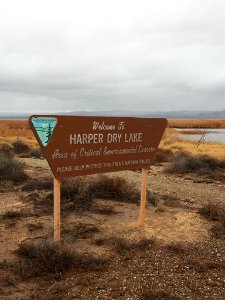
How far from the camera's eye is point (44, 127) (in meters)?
5.15

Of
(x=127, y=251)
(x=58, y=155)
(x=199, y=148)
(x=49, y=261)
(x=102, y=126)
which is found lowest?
(x=199, y=148)

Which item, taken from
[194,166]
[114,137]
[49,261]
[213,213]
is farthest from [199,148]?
[49,261]

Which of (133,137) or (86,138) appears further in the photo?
(133,137)

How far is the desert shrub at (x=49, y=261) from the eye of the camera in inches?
190

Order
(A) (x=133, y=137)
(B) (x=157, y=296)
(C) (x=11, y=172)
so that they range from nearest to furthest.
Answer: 1. (B) (x=157, y=296)
2. (A) (x=133, y=137)
3. (C) (x=11, y=172)

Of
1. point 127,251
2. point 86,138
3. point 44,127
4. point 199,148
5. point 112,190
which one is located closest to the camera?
point 44,127

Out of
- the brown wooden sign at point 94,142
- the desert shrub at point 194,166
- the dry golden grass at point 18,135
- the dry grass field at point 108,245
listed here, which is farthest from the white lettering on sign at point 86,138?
the dry golden grass at point 18,135

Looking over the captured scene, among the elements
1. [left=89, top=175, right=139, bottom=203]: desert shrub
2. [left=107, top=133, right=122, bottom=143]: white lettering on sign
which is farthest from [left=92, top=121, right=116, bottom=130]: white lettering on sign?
[left=89, top=175, right=139, bottom=203]: desert shrub

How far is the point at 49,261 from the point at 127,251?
1.21m

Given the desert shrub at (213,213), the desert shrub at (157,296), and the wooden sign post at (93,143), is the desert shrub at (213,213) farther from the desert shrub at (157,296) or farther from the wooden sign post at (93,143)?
the desert shrub at (157,296)

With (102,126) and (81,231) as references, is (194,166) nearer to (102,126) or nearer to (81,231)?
(81,231)

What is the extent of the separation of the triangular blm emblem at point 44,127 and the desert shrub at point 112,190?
3510 mm

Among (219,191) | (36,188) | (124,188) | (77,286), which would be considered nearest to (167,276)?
(77,286)

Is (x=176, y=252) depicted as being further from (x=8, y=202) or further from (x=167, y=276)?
(x=8, y=202)
